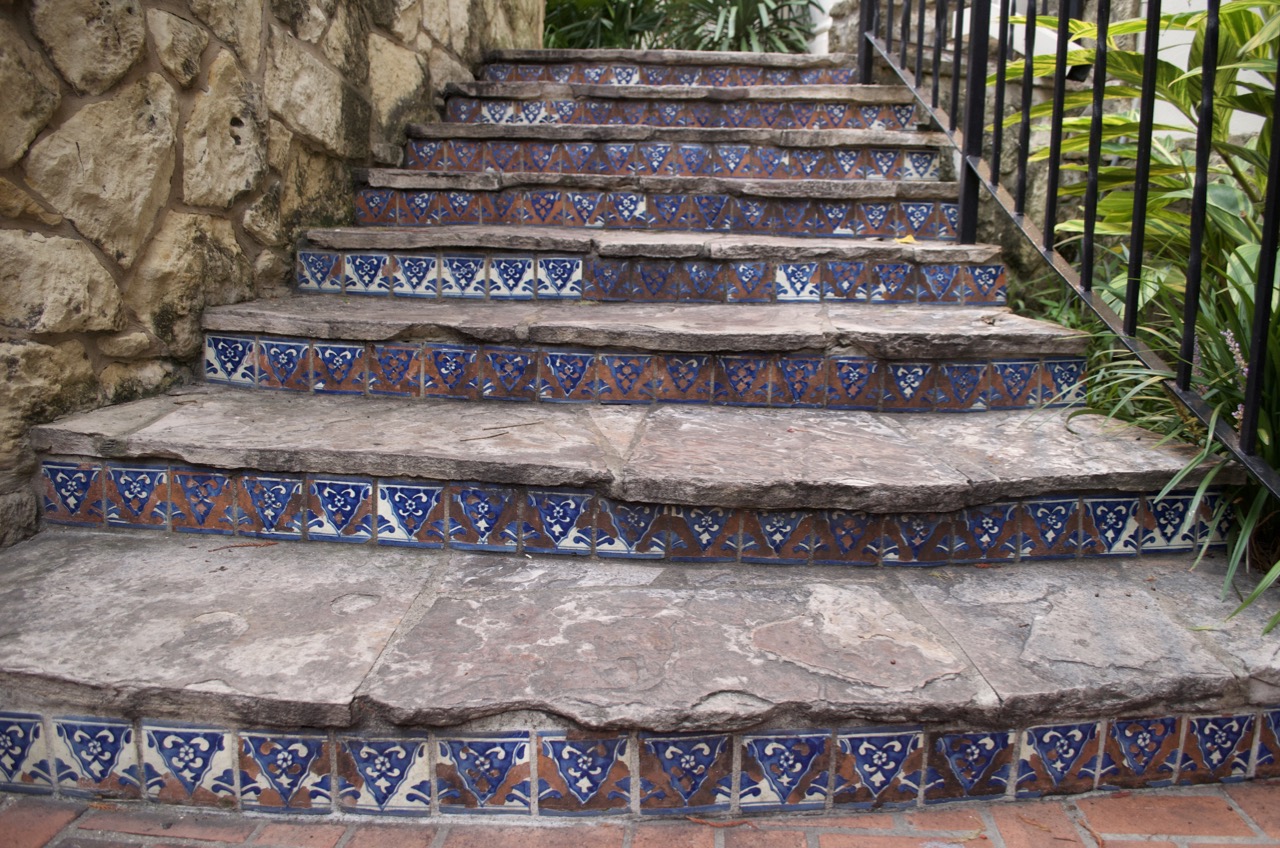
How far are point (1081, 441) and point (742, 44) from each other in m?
4.91

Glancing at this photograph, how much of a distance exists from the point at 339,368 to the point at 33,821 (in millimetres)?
1114

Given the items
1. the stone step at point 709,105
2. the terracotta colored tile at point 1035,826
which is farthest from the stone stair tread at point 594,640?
the stone step at point 709,105

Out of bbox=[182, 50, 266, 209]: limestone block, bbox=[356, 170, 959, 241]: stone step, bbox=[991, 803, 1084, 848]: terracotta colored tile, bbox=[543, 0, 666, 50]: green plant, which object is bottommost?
bbox=[991, 803, 1084, 848]: terracotta colored tile

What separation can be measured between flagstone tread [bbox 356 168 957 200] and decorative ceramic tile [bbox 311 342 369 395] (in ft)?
3.23

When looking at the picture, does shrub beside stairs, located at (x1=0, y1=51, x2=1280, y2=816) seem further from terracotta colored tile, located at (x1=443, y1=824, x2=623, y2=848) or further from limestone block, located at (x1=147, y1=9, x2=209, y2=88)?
limestone block, located at (x1=147, y1=9, x2=209, y2=88)

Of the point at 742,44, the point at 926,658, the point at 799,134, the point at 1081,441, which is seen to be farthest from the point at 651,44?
the point at 926,658

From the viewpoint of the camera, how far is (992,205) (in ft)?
10.2

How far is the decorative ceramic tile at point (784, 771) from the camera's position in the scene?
127 centimetres

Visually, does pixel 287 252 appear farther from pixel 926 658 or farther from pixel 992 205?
pixel 992 205

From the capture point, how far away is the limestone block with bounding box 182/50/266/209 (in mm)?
2113

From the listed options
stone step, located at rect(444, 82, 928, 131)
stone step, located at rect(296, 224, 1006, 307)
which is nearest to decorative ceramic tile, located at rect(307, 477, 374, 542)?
stone step, located at rect(296, 224, 1006, 307)

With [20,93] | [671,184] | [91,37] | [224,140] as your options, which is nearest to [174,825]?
[20,93]

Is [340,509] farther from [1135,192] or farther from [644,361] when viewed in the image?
[1135,192]

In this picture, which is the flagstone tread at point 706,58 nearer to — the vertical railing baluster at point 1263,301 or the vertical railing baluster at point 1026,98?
the vertical railing baluster at point 1026,98
